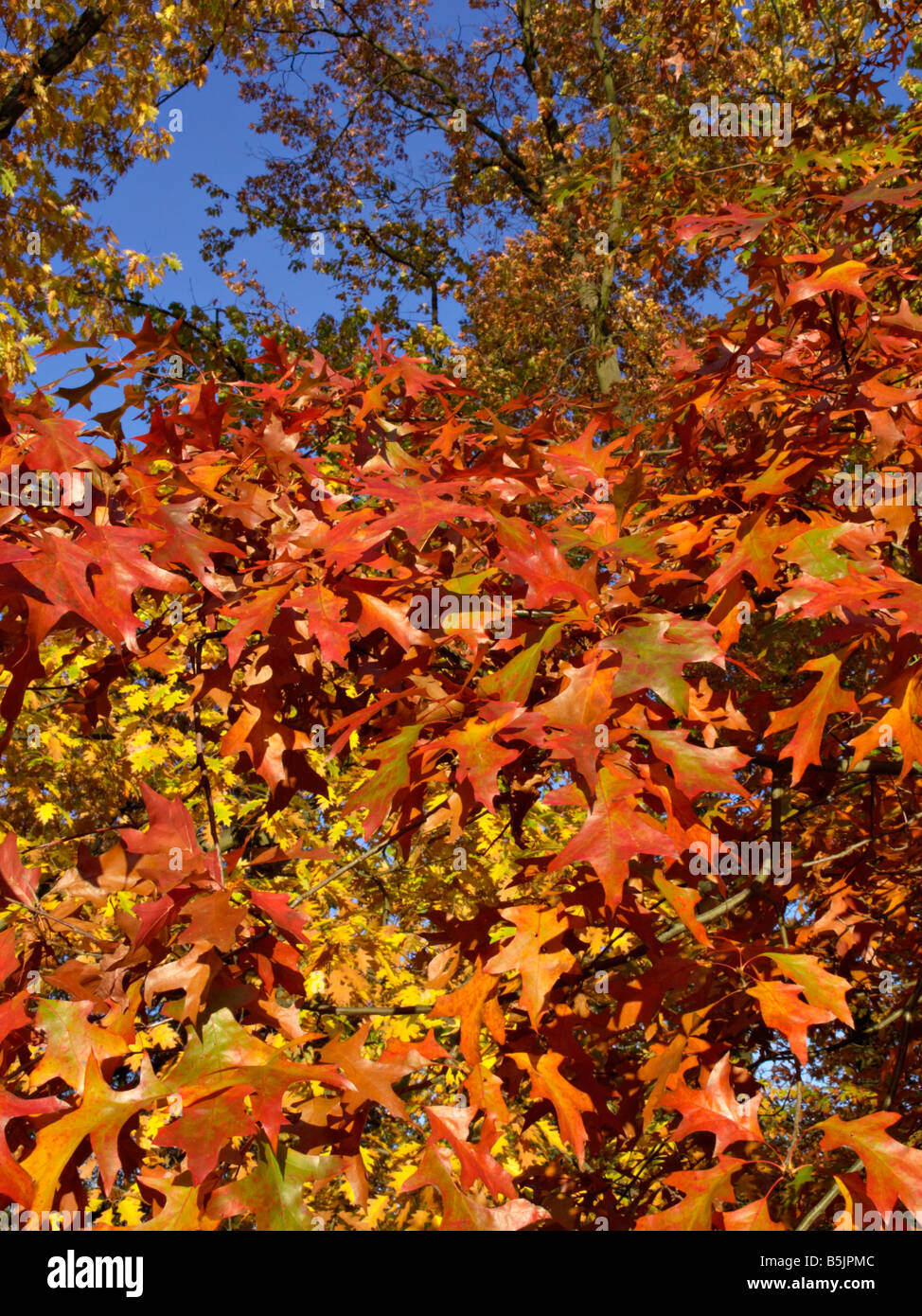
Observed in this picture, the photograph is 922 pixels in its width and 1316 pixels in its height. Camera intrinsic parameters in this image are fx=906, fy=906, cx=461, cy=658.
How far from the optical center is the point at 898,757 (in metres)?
2.39

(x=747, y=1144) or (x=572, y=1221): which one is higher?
(x=747, y=1144)

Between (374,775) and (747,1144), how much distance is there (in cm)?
117

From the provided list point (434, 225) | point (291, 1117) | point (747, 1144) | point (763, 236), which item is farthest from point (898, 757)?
point (434, 225)

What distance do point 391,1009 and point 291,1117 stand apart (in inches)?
21.0

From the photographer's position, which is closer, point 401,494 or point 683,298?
point 401,494

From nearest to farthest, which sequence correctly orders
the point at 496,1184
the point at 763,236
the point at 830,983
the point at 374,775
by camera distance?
the point at 496,1184
the point at 374,775
the point at 830,983
the point at 763,236

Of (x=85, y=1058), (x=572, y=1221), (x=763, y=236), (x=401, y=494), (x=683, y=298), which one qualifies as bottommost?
(x=572, y=1221)

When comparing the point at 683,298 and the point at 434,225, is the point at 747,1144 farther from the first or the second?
the point at 434,225

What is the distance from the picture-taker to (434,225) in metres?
15.3

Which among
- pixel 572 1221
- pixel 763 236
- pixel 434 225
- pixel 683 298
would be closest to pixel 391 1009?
pixel 572 1221

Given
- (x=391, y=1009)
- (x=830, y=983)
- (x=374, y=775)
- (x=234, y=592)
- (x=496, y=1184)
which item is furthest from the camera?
(x=391, y=1009)

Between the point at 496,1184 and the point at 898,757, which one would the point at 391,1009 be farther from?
the point at 898,757

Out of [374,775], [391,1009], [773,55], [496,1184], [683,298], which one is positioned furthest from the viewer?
[683,298]

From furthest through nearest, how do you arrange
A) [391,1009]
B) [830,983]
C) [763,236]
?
[763,236], [391,1009], [830,983]
